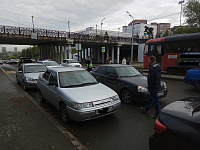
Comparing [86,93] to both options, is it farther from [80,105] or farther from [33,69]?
[33,69]

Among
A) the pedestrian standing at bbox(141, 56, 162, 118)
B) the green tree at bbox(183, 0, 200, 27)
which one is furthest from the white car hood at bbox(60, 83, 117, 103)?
the green tree at bbox(183, 0, 200, 27)

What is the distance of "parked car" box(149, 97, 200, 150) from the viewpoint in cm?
163

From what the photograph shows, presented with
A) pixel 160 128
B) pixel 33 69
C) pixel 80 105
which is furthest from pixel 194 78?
pixel 33 69

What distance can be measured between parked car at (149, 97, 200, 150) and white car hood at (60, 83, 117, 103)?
77.4 inches

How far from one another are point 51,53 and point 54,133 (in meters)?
38.0

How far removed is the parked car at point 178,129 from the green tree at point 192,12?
29570 mm

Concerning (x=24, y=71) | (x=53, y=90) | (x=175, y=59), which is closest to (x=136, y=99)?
(x=53, y=90)

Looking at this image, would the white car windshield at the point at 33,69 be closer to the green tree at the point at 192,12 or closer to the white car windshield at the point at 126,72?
the white car windshield at the point at 126,72

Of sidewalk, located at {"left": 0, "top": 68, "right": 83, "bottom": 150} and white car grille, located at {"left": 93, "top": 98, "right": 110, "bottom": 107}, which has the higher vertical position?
white car grille, located at {"left": 93, "top": 98, "right": 110, "bottom": 107}

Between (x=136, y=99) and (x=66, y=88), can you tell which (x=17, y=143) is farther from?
(x=136, y=99)

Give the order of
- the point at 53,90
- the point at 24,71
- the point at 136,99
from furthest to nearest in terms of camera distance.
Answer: the point at 24,71 → the point at 136,99 → the point at 53,90

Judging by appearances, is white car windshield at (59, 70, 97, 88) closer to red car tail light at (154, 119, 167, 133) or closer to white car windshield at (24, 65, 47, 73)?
red car tail light at (154, 119, 167, 133)

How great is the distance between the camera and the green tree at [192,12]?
24.7 metres

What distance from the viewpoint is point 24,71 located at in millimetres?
8453
